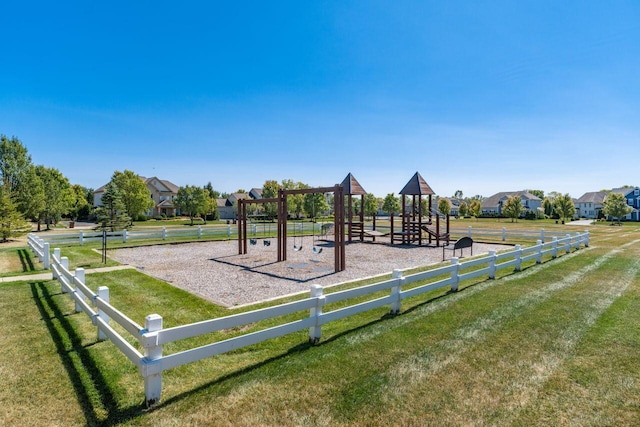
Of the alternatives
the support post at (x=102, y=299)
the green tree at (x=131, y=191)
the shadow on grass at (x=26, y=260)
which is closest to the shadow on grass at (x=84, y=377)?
the support post at (x=102, y=299)

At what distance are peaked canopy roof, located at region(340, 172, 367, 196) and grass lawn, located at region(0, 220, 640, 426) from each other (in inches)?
573

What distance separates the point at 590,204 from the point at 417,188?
87916 mm

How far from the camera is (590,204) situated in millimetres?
86625

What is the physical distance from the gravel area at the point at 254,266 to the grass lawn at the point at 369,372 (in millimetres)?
2410

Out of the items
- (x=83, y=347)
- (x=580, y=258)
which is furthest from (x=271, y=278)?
(x=580, y=258)

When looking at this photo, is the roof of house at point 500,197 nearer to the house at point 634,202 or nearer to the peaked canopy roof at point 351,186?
the house at point 634,202

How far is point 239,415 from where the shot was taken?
3.96 metres

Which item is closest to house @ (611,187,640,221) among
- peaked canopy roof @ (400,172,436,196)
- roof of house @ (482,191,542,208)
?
roof of house @ (482,191,542,208)

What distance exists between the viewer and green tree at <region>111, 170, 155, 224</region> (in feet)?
157

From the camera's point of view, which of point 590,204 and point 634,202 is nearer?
point 634,202

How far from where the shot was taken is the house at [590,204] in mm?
85438

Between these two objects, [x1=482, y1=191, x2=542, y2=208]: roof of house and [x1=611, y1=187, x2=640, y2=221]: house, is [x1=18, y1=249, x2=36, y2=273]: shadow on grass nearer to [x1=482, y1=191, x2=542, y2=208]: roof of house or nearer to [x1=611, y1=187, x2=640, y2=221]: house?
[x1=611, y1=187, x2=640, y2=221]: house

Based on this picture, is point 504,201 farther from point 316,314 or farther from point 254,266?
point 316,314

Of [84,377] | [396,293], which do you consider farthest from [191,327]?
[396,293]
